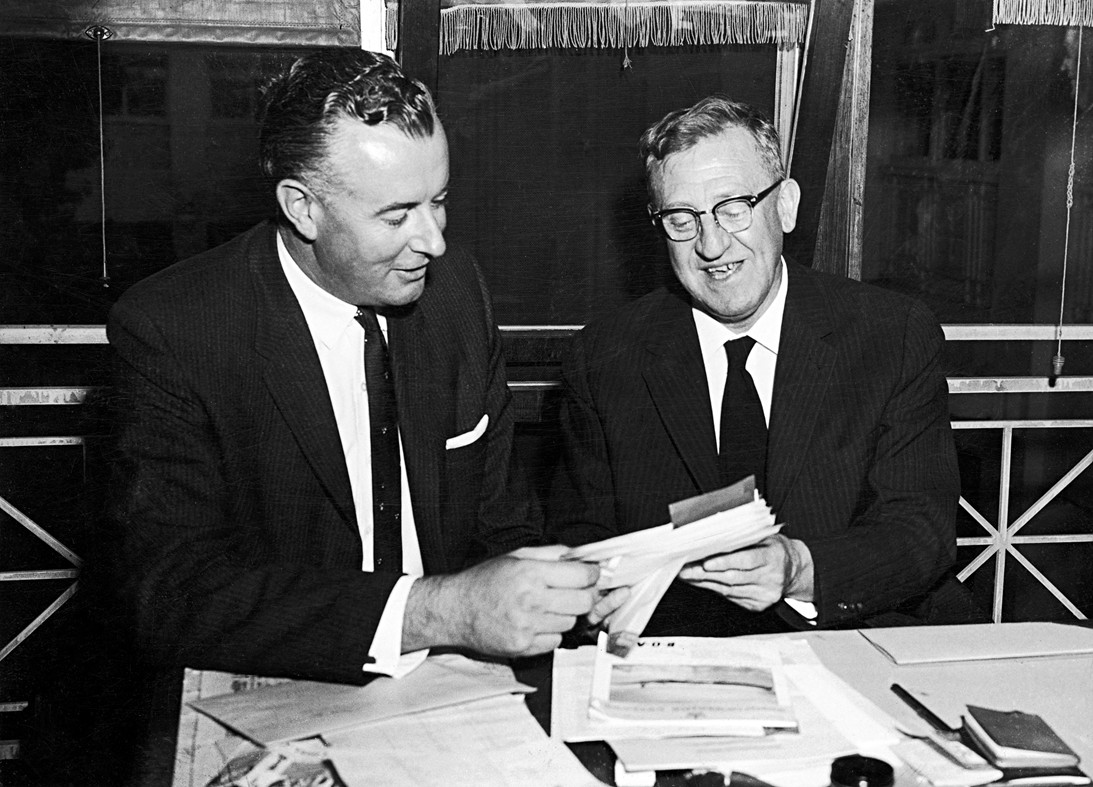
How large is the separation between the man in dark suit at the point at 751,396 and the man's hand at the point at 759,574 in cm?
20

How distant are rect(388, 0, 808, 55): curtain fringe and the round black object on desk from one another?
2254 millimetres

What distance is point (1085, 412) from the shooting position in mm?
3891

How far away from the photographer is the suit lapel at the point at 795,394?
2.24 metres

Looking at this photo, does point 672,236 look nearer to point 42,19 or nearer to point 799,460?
point 799,460

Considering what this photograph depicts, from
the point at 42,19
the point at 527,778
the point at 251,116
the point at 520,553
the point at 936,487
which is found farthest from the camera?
the point at 251,116

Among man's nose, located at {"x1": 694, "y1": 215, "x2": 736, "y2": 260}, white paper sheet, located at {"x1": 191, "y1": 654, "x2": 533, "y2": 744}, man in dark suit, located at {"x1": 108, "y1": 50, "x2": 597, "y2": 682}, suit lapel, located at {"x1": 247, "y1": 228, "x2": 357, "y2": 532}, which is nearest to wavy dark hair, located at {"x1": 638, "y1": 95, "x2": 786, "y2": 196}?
man's nose, located at {"x1": 694, "y1": 215, "x2": 736, "y2": 260}

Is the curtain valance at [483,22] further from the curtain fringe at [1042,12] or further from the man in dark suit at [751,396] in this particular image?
the man in dark suit at [751,396]

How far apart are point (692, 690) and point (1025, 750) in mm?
402

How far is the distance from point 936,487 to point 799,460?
283 mm

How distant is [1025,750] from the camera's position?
1209 mm

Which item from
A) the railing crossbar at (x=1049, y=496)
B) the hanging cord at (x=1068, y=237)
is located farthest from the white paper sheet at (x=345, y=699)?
the hanging cord at (x=1068, y=237)

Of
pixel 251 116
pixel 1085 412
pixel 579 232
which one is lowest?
pixel 1085 412

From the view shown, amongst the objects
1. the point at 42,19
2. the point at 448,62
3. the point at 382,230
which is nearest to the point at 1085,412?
the point at 448,62

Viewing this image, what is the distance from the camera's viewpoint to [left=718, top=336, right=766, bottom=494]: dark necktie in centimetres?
228
